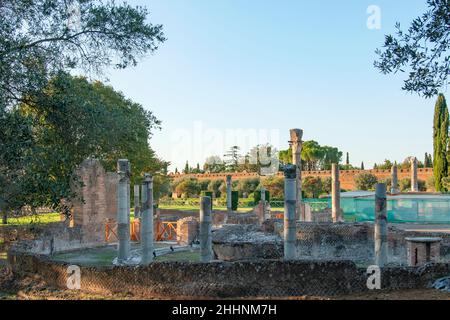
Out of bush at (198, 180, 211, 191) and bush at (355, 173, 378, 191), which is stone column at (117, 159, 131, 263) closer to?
bush at (355, 173, 378, 191)

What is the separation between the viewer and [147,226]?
15.1 metres

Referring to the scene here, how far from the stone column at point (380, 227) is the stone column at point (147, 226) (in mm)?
6400

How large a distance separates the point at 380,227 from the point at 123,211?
25.5 ft

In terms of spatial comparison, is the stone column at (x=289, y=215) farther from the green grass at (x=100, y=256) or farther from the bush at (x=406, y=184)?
the bush at (x=406, y=184)

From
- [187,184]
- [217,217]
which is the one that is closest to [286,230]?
[217,217]

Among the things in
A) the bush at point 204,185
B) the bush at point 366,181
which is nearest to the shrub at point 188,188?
the bush at point 204,185

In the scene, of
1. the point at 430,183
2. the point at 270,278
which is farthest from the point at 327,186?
the point at 270,278

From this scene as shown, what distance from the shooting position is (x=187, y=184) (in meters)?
59.7

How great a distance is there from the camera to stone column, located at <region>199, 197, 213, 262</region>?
46.5 ft

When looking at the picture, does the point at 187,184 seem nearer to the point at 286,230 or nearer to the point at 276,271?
the point at 286,230

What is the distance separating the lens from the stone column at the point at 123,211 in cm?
1582

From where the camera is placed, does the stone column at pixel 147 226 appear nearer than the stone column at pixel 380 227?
No

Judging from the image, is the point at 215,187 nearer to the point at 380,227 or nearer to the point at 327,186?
the point at 327,186
